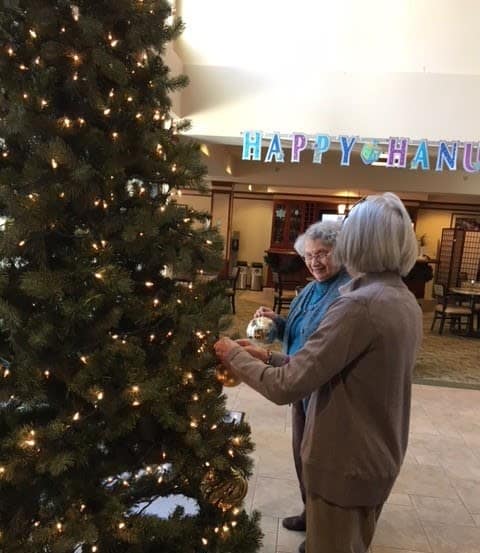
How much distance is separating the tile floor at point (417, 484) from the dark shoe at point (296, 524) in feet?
0.10

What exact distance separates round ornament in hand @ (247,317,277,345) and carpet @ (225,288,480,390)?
1805mm

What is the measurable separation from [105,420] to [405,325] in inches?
33.8

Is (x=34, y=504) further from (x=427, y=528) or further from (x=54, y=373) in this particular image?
(x=427, y=528)

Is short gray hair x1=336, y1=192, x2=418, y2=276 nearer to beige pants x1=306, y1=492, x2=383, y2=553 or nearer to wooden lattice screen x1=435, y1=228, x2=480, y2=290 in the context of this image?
beige pants x1=306, y1=492, x2=383, y2=553

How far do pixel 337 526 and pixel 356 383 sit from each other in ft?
1.49

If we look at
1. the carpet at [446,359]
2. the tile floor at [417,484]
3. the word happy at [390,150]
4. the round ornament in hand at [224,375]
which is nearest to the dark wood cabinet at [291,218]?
the carpet at [446,359]

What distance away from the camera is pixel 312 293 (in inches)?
84.3

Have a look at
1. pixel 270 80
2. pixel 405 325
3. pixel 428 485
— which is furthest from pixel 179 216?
pixel 270 80

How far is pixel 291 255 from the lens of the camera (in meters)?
10.5

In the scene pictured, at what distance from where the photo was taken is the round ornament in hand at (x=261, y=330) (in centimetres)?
199

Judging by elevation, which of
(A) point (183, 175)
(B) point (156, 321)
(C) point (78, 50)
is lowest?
(B) point (156, 321)

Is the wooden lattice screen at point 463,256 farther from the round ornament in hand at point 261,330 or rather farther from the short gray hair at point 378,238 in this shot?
the short gray hair at point 378,238

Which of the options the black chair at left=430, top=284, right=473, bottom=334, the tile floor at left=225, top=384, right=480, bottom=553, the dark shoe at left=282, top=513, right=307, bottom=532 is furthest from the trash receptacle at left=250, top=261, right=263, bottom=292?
the dark shoe at left=282, top=513, right=307, bottom=532

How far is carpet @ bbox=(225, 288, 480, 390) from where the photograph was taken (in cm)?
527
